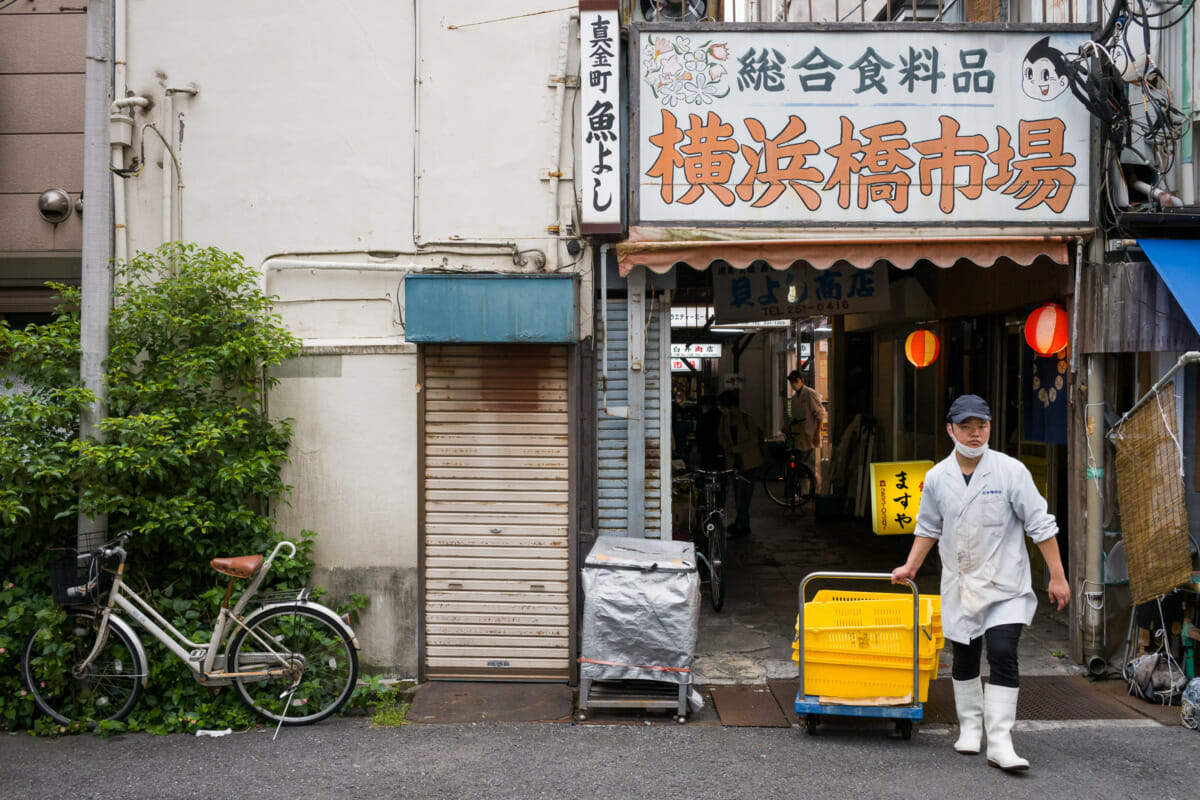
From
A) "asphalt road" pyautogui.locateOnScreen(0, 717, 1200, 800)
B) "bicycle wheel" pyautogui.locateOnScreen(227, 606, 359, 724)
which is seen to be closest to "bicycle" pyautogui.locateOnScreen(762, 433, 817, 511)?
"asphalt road" pyautogui.locateOnScreen(0, 717, 1200, 800)

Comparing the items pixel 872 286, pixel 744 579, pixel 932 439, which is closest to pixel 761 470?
pixel 932 439

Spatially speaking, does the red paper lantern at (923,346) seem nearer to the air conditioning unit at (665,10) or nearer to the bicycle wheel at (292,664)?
the air conditioning unit at (665,10)

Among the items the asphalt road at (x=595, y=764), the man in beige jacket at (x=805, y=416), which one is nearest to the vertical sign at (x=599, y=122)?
the asphalt road at (x=595, y=764)

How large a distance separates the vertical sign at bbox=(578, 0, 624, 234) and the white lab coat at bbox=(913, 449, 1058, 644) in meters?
3.09

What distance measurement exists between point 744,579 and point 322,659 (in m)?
5.34

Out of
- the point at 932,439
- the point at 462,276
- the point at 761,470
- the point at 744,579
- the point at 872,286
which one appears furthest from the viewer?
the point at 761,470

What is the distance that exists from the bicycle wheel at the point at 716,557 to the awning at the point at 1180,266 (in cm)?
448

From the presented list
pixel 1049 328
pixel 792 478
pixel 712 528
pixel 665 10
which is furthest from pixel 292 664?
pixel 792 478

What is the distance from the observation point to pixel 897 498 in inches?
314

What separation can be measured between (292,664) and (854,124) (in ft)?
18.9

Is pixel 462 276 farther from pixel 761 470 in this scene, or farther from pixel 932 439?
pixel 761 470

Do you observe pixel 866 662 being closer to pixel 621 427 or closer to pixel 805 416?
pixel 621 427

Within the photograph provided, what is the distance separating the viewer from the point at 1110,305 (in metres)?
6.79

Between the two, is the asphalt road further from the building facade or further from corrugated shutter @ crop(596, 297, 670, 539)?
corrugated shutter @ crop(596, 297, 670, 539)
